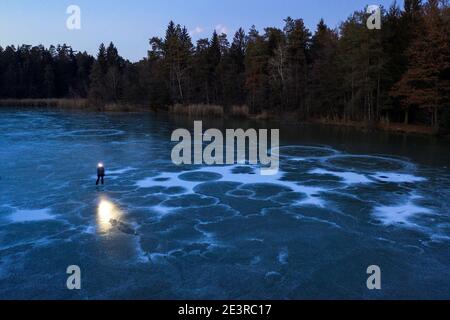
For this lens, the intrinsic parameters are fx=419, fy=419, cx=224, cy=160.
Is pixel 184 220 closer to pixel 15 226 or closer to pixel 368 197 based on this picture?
pixel 15 226

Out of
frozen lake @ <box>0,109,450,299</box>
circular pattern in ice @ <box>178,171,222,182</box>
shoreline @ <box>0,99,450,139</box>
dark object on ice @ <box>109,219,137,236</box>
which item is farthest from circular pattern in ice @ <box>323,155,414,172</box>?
shoreline @ <box>0,99,450,139</box>

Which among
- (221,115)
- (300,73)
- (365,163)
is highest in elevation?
(300,73)

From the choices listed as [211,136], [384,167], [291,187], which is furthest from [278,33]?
[291,187]

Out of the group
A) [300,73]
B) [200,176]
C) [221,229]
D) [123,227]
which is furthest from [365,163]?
[300,73]

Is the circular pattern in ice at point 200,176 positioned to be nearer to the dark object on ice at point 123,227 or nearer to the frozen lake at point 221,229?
the frozen lake at point 221,229

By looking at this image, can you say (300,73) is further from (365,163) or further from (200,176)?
(200,176)

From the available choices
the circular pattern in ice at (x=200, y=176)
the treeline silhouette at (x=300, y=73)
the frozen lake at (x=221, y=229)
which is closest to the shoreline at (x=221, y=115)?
the treeline silhouette at (x=300, y=73)
